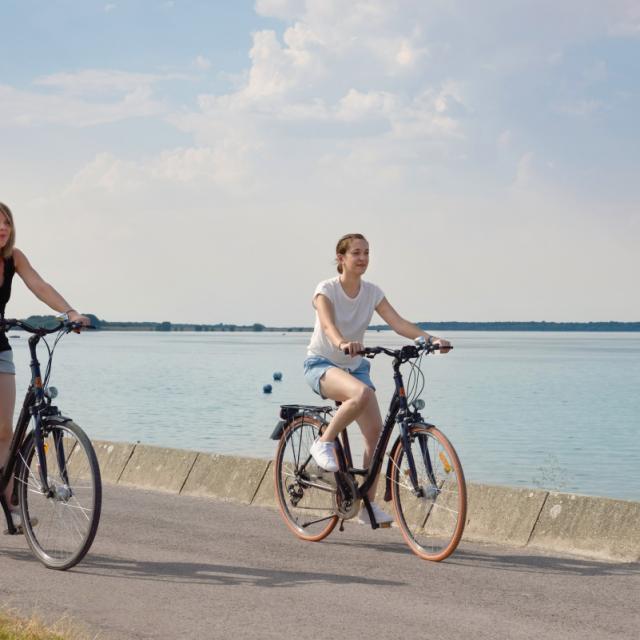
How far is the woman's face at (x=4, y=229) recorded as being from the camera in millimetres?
6805

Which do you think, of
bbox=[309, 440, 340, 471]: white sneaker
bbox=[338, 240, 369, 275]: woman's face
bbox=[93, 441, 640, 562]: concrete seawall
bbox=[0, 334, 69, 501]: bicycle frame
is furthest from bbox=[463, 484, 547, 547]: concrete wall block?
bbox=[0, 334, 69, 501]: bicycle frame

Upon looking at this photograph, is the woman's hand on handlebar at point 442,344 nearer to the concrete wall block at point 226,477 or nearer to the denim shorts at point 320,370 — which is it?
the denim shorts at point 320,370

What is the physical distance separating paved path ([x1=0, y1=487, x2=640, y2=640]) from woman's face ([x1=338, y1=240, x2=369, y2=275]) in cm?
178

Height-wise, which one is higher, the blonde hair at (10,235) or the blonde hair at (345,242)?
the blonde hair at (345,242)

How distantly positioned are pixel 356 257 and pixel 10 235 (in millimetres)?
2142

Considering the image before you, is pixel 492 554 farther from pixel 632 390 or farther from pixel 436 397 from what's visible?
pixel 632 390

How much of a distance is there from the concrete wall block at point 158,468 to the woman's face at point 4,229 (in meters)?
3.69

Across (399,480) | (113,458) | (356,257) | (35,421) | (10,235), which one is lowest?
(113,458)

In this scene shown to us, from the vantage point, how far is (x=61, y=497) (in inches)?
255

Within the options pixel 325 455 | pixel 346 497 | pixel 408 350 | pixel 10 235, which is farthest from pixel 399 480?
pixel 10 235

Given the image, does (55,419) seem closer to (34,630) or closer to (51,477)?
(51,477)

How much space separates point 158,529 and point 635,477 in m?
20.6

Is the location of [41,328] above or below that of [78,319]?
below

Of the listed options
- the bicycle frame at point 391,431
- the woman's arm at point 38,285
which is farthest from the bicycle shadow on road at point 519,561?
the woman's arm at point 38,285
